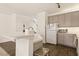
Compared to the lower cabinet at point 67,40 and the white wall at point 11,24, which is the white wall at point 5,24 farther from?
the lower cabinet at point 67,40

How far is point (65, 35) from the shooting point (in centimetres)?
252

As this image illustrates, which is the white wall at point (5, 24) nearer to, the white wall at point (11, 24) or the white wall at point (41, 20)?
the white wall at point (11, 24)

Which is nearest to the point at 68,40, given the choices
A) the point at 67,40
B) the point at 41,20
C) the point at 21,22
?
the point at 67,40

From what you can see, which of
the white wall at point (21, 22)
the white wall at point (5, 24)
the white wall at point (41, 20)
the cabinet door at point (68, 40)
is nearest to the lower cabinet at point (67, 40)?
the cabinet door at point (68, 40)

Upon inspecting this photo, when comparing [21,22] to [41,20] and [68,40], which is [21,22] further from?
[68,40]

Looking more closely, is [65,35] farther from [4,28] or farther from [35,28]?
[4,28]

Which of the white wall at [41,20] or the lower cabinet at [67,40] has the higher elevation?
the white wall at [41,20]

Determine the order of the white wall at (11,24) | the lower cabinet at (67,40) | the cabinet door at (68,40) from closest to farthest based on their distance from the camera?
the white wall at (11,24) → the lower cabinet at (67,40) → the cabinet door at (68,40)

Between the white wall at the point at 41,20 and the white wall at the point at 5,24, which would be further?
the white wall at the point at 41,20

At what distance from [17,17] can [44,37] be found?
53 centimetres

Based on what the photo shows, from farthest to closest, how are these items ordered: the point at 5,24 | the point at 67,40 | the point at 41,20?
the point at 67,40
the point at 41,20
the point at 5,24

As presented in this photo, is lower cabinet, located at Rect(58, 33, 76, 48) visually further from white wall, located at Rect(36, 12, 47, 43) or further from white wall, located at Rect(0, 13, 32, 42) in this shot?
white wall, located at Rect(0, 13, 32, 42)

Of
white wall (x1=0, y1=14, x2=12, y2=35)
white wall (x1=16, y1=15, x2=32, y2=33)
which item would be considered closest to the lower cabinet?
white wall (x1=16, y1=15, x2=32, y2=33)

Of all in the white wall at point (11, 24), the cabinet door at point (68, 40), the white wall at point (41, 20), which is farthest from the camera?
the cabinet door at point (68, 40)
